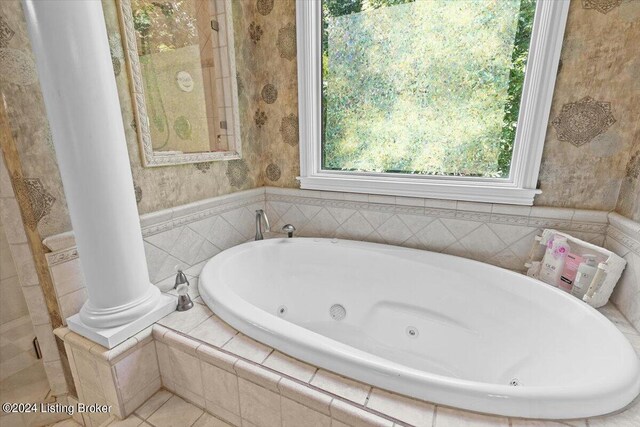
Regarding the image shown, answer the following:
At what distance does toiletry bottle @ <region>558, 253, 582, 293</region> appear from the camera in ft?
3.96

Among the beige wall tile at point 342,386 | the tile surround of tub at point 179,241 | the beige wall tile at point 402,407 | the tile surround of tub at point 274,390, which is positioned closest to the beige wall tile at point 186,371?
the tile surround of tub at point 274,390

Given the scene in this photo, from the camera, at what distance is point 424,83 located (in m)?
1.53

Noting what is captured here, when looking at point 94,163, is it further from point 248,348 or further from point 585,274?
point 585,274

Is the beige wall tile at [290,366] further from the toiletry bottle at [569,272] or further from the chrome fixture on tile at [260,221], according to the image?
the toiletry bottle at [569,272]

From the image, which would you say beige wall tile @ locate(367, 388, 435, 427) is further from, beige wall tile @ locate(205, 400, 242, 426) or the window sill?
the window sill

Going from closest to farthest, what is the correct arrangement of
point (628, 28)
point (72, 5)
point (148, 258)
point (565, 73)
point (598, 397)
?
point (598, 397) < point (72, 5) < point (628, 28) < point (565, 73) < point (148, 258)

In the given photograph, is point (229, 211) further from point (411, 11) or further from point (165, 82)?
point (411, 11)

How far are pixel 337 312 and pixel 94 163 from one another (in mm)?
1372

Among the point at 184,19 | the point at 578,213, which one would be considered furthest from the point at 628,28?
the point at 184,19

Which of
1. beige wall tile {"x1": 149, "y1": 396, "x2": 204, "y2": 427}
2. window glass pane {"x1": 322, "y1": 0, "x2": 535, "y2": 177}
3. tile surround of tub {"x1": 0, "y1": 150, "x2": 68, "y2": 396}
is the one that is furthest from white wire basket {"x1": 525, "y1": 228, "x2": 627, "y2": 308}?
tile surround of tub {"x1": 0, "y1": 150, "x2": 68, "y2": 396}

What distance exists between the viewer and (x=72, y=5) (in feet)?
2.60

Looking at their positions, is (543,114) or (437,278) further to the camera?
(437,278)

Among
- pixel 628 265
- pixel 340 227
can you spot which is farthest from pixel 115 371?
pixel 628 265

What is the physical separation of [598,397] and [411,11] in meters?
1.73
